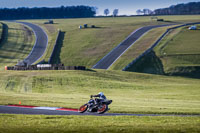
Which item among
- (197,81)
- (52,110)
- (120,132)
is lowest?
(197,81)

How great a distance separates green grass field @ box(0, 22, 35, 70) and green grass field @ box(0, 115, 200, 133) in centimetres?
5855

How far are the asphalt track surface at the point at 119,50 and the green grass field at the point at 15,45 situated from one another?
887 inches

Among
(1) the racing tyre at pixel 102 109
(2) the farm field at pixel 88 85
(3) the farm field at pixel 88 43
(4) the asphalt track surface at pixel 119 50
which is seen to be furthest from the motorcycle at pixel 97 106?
(4) the asphalt track surface at pixel 119 50

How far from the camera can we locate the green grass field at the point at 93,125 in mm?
17594

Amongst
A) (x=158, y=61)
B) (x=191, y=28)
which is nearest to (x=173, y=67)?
(x=158, y=61)

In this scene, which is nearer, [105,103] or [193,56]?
[105,103]

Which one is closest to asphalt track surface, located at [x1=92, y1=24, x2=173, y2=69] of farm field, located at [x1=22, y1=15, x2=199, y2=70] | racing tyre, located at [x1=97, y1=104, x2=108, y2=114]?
farm field, located at [x1=22, y1=15, x2=199, y2=70]

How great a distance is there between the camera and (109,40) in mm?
100938

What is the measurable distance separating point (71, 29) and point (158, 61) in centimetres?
5296

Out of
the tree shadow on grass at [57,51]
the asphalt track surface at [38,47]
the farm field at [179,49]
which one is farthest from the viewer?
the asphalt track surface at [38,47]

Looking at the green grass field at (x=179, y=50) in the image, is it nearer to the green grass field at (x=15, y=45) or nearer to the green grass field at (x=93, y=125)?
the green grass field at (x=15, y=45)

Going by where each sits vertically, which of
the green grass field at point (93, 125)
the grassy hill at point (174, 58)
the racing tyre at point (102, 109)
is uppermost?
the green grass field at point (93, 125)

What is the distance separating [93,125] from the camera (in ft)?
62.4

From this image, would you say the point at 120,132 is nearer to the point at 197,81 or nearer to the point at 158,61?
the point at 197,81
